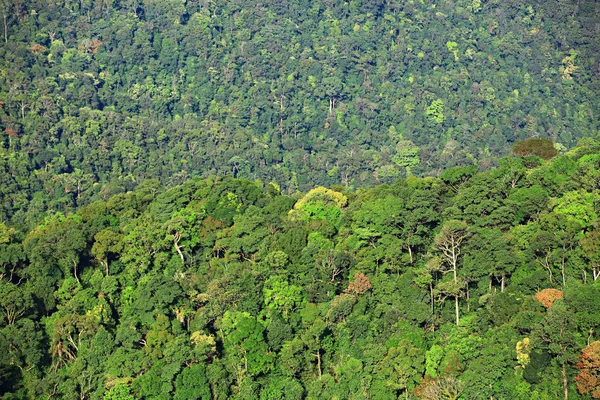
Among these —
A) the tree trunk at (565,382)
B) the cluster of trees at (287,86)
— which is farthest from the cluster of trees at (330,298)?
the cluster of trees at (287,86)

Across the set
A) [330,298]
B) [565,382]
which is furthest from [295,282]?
[565,382]

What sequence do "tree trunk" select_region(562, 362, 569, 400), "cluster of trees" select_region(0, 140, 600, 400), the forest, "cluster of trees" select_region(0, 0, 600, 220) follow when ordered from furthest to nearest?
"cluster of trees" select_region(0, 0, 600, 220), the forest, "cluster of trees" select_region(0, 140, 600, 400), "tree trunk" select_region(562, 362, 569, 400)

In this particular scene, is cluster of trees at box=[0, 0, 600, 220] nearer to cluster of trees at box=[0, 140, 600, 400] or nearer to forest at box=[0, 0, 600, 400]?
forest at box=[0, 0, 600, 400]

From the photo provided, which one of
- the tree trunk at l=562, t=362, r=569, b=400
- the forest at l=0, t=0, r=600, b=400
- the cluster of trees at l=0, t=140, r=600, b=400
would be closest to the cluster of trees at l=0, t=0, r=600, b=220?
the forest at l=0, t=0, r=600, b=400

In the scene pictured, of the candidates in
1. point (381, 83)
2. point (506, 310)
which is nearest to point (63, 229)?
point (506, 310)

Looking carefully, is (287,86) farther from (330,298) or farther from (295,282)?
(330,298)

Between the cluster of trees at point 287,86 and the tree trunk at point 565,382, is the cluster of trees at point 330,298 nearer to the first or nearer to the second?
the tree trunk at point 565,382
